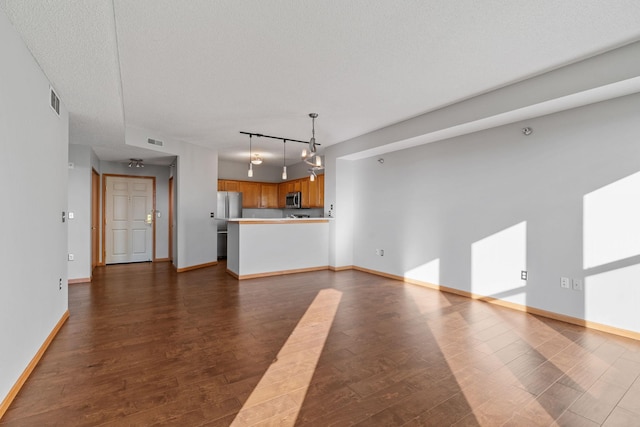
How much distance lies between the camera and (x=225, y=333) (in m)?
3.07

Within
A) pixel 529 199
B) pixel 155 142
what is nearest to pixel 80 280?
pixel 155 142

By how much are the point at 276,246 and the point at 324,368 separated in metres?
3.73

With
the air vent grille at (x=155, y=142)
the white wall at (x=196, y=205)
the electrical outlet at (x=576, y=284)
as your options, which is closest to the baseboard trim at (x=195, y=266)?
the white wall at (x=196, y=205)

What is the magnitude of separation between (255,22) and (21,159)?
1.96 meters

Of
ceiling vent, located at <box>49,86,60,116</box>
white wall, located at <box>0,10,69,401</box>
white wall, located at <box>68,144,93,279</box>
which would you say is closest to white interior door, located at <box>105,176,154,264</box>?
white wall, located at <box>68,144,93,279</box>

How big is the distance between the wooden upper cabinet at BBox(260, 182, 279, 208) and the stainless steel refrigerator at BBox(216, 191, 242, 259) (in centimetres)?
83

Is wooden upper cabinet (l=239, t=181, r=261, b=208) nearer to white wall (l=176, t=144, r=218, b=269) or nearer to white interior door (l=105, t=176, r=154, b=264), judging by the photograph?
white wall (l=176, t=144, r=218, b=269)

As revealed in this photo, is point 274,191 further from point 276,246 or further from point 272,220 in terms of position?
point 276,246

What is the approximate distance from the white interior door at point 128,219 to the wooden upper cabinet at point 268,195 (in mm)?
2862

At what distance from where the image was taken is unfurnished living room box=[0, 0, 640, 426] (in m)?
2.01

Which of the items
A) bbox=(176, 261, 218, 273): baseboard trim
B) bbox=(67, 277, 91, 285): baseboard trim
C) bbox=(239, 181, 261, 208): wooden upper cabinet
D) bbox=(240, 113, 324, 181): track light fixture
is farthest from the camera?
bbox=(239, 181, 261, 208): wooden upper cabinet

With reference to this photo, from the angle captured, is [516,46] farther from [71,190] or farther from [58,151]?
[71,190]

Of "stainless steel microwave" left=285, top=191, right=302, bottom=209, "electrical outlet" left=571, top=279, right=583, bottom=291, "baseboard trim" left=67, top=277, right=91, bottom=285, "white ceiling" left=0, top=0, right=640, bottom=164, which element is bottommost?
"baseboard trim" left=67, top=277, right=91, bottom=285

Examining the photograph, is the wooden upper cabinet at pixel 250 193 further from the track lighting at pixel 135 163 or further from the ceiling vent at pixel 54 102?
the ceiling vent at pixel 54 102
